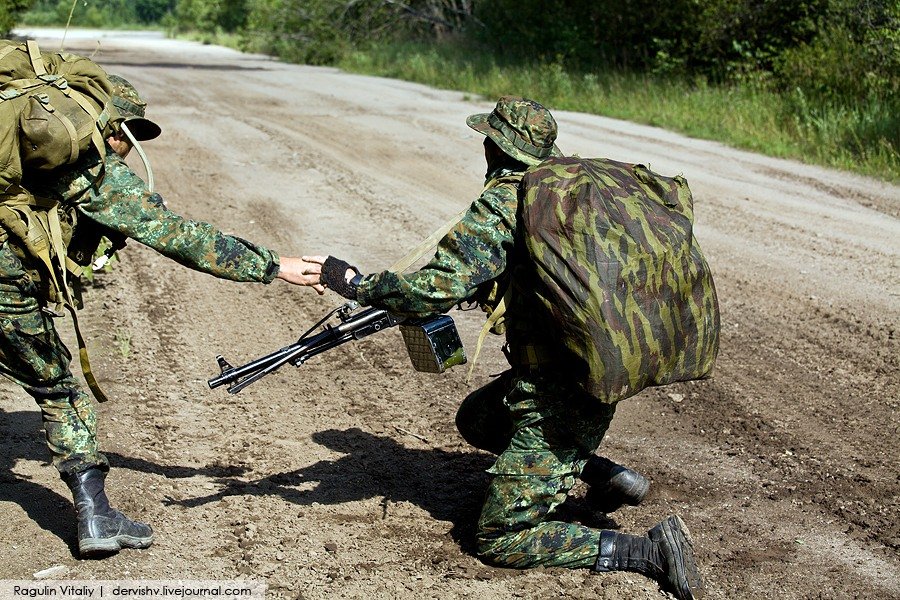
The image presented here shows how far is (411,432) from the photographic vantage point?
5.59 m

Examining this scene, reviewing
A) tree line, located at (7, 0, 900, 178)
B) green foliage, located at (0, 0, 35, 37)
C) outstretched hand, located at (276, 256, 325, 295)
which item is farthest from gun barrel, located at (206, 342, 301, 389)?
green foliage, located at (0, 0, 35, 37)

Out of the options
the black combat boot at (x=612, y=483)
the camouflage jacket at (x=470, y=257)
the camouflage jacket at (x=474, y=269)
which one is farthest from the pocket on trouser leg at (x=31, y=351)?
the black combat boot at (x=612, y=483)

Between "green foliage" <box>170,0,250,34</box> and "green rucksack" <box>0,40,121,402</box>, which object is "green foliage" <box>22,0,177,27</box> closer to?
"green foliage" <box>170,0,250,34</box>

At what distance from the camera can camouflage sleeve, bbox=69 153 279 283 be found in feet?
13.0

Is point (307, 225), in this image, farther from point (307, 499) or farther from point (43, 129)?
point (43, 129)

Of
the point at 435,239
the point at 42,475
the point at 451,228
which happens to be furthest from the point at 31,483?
the point at 451,228

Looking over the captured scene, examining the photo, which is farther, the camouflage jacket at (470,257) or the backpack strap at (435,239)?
the backpack strap at (435,239)

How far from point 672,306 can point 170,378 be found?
3605 millimetres

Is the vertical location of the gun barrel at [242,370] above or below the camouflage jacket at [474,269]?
below

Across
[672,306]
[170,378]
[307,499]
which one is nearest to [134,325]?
[170,378]

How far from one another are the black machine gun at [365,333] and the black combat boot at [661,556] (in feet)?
3.17

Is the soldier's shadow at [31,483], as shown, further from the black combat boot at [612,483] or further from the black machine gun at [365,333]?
the black combat boot at [612,483]

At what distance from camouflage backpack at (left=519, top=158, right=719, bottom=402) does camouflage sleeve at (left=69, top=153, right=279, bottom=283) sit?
3.87ft

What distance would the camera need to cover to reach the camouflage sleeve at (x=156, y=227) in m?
3.98
